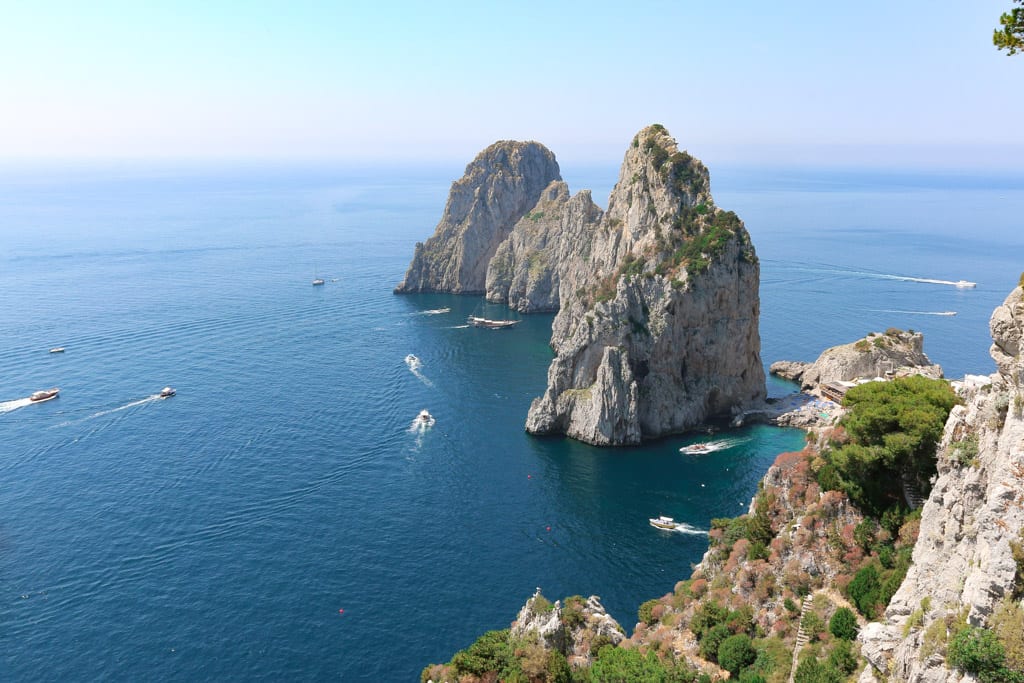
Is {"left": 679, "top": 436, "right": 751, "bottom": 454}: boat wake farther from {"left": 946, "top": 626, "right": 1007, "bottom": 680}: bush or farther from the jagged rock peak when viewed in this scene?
the jagged rock peak

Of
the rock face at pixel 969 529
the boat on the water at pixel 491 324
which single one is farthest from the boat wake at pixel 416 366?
the rock face at pixel 969 529

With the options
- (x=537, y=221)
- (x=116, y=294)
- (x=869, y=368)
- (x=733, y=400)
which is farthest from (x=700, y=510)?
(x=116, y=294)

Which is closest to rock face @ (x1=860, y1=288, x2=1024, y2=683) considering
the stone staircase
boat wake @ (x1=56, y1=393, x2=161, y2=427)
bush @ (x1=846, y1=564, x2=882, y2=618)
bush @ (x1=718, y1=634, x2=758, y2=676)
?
bush @ (x1=846, y1=564, x2=882, y2=618)

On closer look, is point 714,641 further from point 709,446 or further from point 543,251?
point 543,251

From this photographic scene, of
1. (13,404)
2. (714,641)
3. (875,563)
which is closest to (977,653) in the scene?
(875,563)

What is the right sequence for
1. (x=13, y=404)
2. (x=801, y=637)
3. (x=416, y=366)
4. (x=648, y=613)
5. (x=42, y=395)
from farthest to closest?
(x=416, y=366), (x=42, y=395), (x=13, y=404), (x=648, y=613), (x=801, y=637)

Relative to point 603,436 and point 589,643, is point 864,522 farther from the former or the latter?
point 603,436
